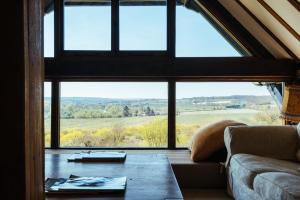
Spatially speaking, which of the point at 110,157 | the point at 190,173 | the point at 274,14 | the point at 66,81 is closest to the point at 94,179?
the point at 110,157

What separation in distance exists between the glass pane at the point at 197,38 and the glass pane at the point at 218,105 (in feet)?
1.35

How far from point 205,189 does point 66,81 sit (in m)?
2.20

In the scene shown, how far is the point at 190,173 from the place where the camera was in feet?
11.8

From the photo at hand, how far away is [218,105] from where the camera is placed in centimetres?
443

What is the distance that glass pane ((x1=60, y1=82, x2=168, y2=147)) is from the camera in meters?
4.36

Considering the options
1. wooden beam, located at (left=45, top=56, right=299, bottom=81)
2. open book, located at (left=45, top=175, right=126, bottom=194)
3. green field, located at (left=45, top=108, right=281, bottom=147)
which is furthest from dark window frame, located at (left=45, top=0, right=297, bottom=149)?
open book, located at (left=45, top=175, right=126, bottom=194)

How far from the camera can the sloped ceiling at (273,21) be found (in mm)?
3176

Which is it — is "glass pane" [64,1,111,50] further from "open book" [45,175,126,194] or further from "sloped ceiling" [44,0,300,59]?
"open book" [45,175,126,194]

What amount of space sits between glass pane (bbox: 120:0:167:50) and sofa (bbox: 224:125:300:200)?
5.31 ft

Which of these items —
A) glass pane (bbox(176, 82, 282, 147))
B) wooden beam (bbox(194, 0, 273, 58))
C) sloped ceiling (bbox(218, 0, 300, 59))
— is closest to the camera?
sloped ceiling (bbox(218, 0, 300, 59))

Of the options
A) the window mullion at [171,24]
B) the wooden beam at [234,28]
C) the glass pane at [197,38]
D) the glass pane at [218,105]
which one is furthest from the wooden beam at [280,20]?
the window mullion at [171,24]
